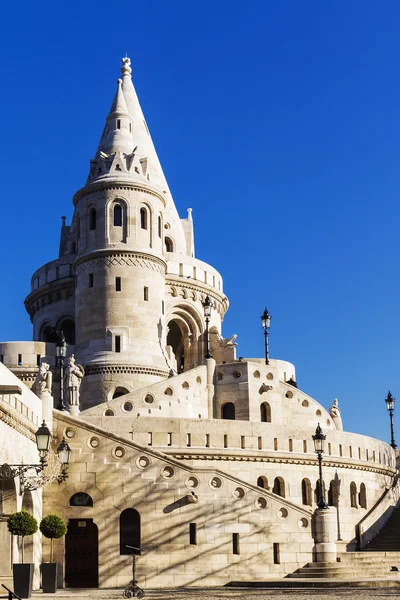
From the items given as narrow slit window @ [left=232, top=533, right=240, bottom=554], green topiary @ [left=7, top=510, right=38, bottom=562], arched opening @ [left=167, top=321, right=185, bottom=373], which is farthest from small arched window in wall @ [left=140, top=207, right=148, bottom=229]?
green topiary @ [left=7, top=510, right=38, bottom=562]

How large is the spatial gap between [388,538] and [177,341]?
2064 centimetres

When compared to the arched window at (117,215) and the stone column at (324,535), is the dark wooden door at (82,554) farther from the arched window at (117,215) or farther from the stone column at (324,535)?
the arched window at (117,215)

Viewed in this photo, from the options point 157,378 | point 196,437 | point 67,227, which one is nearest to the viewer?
point 196,437

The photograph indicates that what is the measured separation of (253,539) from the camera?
31078 millimetres

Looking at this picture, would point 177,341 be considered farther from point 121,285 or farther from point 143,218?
point 121,285

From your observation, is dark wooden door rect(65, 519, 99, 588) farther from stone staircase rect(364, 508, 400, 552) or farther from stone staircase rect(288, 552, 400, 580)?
stone staircase rect(364, 508, 400, 552)

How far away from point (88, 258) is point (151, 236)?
330 centimetres

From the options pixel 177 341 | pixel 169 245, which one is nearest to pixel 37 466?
pixel 177 341

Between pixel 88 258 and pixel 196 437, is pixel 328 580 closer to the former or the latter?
pixel 196 437

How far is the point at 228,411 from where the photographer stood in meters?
44.5

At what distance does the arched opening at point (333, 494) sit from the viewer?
132 ft

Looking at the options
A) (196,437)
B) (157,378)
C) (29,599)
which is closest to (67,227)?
(157,378)

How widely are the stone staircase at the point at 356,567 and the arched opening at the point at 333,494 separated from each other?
632 cm

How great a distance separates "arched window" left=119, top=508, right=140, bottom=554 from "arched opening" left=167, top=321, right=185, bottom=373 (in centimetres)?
2493
